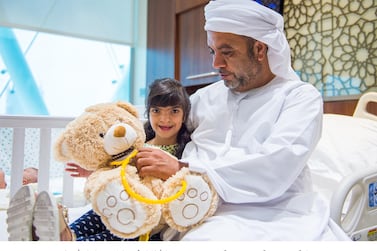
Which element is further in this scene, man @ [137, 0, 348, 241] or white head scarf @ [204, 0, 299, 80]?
white head scarf @ [204, 0, 299, 80]

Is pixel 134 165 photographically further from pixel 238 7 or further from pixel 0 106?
pixel 0 106

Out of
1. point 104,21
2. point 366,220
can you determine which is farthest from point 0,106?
point 366,220

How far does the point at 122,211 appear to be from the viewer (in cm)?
73

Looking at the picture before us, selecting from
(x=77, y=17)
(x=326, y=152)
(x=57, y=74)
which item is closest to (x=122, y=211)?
(x=326, y=152)

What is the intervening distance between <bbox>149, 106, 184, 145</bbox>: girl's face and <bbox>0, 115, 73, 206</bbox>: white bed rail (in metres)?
0.46

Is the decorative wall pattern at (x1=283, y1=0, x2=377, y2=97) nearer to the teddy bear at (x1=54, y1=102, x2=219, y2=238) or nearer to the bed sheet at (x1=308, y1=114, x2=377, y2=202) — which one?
the bed sheet at (x1=308, y1=114, x2=377, y2=202)

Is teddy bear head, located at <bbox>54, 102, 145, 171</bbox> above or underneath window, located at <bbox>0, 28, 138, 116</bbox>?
underneath

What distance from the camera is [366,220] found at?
3.41 ft

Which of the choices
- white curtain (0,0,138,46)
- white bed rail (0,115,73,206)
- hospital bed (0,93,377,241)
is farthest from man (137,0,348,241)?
white curtain (0,0,138,46)

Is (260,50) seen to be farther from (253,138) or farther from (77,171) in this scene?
(77,171)

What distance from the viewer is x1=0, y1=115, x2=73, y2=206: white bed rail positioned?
4.14 feet

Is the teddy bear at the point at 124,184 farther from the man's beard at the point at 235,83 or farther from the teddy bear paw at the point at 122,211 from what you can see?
the man's beard at the point at 235,83

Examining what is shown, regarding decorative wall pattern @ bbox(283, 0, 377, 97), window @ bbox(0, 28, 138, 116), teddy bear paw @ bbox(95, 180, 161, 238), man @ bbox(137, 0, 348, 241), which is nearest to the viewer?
teddy bear paw @ bbox(95, 180, 161, 238)

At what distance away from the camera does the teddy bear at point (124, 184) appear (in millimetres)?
735
